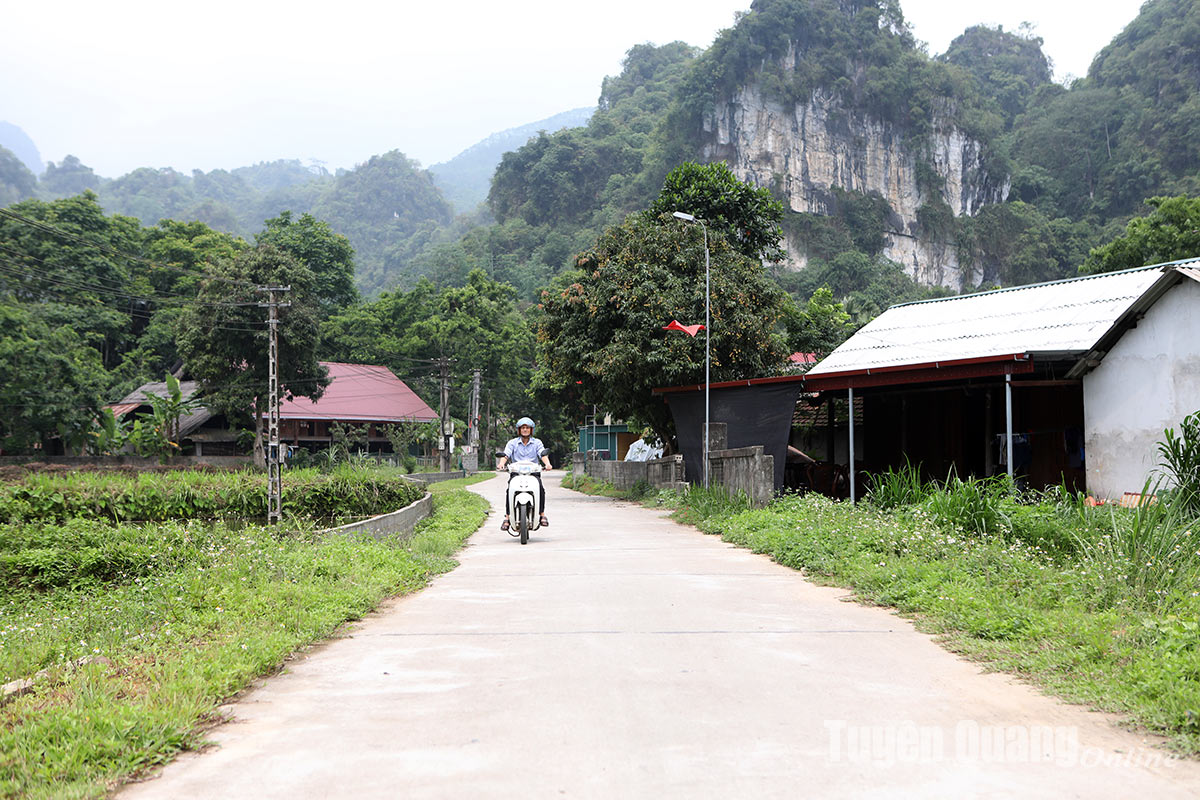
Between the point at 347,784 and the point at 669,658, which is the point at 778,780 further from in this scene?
the point at 669,658

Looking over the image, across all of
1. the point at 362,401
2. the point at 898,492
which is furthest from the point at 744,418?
the point at 362,401

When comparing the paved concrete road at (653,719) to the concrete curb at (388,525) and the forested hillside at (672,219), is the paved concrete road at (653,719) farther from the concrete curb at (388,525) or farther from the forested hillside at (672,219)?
the forested hillside at (672,219)

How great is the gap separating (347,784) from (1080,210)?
84938 mm

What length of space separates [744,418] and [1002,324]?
4.73m

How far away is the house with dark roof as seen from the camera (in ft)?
41.5

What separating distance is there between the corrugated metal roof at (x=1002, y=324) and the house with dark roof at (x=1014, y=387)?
35 millimetres

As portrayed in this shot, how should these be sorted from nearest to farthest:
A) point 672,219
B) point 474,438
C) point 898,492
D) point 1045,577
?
point 1045,577 < point 898,492 < point 672,219 < point 474,438

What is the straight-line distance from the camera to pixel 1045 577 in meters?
6.68

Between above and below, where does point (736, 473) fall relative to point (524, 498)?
above

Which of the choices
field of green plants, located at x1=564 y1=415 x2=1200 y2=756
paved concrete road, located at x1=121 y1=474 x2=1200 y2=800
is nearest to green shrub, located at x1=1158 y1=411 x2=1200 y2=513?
field of green plants, located at x1=564 y1=415 x2=1200 y2=756

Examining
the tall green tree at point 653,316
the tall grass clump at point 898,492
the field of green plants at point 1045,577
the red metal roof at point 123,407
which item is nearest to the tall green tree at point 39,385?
the red metal roof at point 123,407

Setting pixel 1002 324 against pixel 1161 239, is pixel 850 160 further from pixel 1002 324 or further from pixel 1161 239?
pixel 1002 324

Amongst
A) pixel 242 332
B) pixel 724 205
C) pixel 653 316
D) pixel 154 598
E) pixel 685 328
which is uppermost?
pixel 724 205

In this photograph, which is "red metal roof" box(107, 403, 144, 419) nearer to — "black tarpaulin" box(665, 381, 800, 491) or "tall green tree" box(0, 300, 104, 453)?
"tall green tree" box(0, 300, 104, 453)
